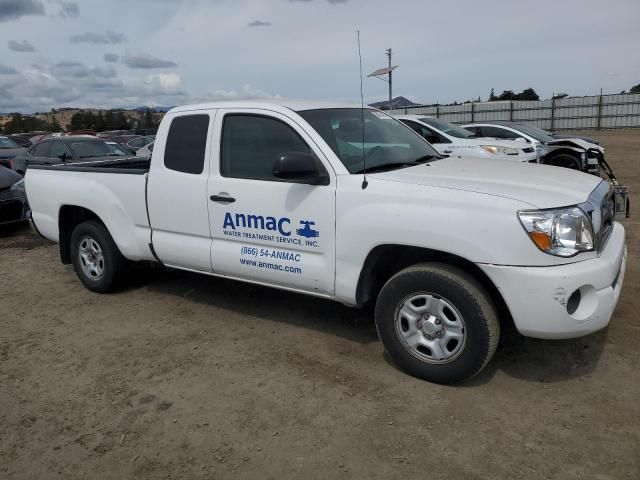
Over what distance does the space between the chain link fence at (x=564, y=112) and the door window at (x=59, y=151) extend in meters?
28.6

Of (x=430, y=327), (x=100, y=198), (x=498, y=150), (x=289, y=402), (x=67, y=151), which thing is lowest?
(x=289, y=402)

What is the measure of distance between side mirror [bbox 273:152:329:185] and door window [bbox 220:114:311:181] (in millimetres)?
266

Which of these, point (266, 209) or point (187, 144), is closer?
point (266, 209)

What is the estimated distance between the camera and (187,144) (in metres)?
4.59

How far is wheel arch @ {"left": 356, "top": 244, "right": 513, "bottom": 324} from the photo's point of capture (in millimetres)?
3475

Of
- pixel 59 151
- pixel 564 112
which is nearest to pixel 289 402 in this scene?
pixel 59 151

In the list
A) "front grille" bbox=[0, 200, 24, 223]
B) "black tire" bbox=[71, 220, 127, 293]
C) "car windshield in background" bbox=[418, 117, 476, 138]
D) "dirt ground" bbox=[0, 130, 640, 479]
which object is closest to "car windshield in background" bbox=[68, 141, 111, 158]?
"front grille" bbox=[0, 200, 24, 223]

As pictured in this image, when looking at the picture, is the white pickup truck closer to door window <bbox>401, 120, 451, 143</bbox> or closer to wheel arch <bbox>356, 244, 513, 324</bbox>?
wheel arch <bbox>356, 244, 513, 324</bbox>

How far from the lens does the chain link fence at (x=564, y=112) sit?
3769 centimetres

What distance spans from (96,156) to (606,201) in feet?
35.0

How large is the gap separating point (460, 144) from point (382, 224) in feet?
27.6

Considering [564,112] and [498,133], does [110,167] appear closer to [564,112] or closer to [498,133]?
[498,133]

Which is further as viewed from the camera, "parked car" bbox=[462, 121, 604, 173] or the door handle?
"parked car" bbox=[462, 121, 604, 173]

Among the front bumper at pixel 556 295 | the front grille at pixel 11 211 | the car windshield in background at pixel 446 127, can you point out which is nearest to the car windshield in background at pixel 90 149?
the front grille at pixel 11 211
